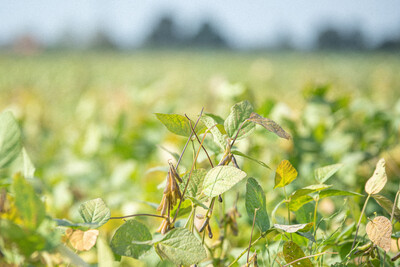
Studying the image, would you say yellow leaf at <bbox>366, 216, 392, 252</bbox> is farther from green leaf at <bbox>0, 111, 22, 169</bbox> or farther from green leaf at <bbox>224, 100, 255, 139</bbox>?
green leaf at <bbox>0, 111, 22, 169</bbox>

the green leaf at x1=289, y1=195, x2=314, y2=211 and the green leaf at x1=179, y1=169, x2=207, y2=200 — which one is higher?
the green leaf at x1=179, y1=169, x2=207, y2=200

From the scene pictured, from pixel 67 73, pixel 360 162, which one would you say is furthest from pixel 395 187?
pixel 67 73

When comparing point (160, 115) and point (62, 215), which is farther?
point (62, 215)

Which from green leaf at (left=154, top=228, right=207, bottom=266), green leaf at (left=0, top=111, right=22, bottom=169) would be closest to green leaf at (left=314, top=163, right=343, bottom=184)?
green leaf at (left=154, top=228, right=207, bottom=266)

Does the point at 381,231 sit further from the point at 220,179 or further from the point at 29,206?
the point at 29,206

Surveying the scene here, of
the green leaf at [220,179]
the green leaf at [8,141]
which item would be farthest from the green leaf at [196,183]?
the green leaf at [8,141]

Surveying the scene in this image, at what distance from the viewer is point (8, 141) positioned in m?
0.26

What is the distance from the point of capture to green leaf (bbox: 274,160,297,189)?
0.26 m

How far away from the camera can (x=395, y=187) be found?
0.55 m

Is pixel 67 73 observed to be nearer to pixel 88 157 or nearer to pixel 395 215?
pixel 88 157

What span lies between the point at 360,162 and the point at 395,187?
0.21 ft

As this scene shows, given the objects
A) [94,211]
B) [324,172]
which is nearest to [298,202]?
[324,172]

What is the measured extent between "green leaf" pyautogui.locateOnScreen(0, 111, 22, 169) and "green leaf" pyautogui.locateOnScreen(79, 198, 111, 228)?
0.21ft

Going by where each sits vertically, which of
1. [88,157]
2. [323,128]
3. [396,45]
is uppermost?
[323,128]
